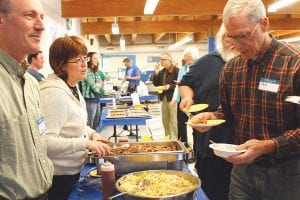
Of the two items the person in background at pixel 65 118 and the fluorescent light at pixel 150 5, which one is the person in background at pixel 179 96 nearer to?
the fluorescent light at pixel 150 5

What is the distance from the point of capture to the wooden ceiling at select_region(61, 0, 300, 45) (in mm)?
6453

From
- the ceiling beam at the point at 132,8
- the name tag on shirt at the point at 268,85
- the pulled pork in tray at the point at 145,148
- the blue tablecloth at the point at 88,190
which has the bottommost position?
the blue tablecloth at the point at 88,190

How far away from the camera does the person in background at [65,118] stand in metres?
1.61

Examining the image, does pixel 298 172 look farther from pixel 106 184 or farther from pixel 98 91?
pixel 98 91

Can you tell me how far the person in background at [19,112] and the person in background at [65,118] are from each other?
0.36 meters

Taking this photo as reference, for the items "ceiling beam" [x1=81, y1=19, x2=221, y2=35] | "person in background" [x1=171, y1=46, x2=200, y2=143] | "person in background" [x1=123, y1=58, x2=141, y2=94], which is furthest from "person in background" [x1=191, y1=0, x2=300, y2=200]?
"ceiling beam" [x1=81, y1=19, x2=221, y2=35]

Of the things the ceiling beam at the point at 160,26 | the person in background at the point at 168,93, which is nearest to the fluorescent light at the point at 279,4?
the person in background at the point at 168,93

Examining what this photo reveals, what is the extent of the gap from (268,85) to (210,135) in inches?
33.3

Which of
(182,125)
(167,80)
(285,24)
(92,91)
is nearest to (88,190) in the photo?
(182,125)

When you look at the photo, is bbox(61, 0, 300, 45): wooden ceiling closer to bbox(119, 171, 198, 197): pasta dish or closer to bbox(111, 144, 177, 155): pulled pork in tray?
bbox(111, 144, 177, 155): pulled pork in tray

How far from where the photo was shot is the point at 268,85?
142cm

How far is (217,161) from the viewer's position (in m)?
2.27

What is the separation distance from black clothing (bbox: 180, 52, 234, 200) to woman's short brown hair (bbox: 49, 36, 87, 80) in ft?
2.74

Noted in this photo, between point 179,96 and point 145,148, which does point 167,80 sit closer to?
point 179,96
